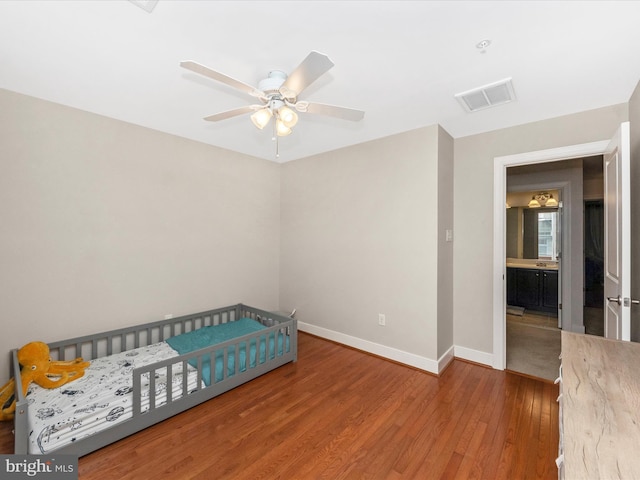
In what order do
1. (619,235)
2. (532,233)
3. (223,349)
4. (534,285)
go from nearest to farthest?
(619,235)
(223,349)
(534,285)
(532,233)

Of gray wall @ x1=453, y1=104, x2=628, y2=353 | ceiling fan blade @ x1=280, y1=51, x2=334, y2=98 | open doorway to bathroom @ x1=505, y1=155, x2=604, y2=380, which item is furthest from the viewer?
open doorway to bathroom @ x1=505, y1=155, x2=604, y2=380

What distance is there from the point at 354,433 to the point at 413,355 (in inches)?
49.4

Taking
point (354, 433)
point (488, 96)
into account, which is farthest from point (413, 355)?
point (488, 96)

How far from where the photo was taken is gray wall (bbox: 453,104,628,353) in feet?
9.23

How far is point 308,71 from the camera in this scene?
1464 mm

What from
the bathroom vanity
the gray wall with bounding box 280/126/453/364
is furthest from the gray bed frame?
the bathroom vanity

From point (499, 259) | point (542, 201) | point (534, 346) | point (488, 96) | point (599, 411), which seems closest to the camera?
point (599, 411)

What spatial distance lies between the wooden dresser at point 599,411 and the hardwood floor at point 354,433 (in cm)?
84

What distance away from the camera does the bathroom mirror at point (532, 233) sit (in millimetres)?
5453

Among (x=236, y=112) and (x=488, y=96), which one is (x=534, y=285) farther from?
(x=236, y=112)

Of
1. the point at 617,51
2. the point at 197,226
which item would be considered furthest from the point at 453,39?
the point at 197,226

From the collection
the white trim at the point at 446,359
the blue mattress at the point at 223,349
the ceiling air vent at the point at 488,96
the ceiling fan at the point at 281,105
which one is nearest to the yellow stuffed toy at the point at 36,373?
the blue mattress at the point at 223,349

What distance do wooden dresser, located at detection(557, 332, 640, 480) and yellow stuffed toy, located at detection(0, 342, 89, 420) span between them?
300 centimetres

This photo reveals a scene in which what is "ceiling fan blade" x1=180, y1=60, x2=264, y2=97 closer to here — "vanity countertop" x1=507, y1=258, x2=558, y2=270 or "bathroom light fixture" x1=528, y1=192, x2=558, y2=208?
"vanity countertop" x1=507, y1=258, x2=558, y2=270
